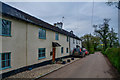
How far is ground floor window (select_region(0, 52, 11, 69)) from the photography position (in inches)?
285

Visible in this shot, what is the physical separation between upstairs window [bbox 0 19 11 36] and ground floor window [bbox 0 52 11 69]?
1610 mm

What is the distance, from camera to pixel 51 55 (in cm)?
1405

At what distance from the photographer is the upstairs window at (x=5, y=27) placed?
7.43 metres

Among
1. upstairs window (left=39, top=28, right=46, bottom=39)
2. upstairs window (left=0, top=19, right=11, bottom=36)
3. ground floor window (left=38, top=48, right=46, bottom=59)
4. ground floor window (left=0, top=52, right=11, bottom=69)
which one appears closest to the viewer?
ground floor window (left=0, top=52, right=11, bottom=69)

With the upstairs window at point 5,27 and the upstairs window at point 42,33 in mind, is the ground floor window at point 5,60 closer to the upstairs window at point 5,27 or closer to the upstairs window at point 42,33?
the upstairs window at point 5,27

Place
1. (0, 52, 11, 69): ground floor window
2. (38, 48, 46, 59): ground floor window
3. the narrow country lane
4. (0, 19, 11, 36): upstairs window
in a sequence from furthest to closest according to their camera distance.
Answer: (38, 48, 46, 59): ground floor window < the narrow country lane < (0, 19, 11, 36): upstairs window < (0, 52, 11, 69): ground floor window

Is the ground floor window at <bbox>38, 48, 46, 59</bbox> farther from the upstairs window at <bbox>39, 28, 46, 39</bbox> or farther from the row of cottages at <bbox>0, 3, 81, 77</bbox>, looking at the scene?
the upstairs window at <bbox>39, 28, 46, 39</bbox>

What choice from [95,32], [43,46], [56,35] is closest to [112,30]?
[95,32]

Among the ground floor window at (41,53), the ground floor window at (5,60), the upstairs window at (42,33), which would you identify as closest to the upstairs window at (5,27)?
the ground floor window at (5,60)

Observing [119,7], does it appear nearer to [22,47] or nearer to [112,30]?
[22,47]

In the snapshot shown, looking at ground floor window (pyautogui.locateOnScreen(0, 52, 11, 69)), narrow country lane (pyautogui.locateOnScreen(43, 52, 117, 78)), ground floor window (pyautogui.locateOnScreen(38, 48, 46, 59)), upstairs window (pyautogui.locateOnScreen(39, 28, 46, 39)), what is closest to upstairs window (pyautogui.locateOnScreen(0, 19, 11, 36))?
ground floor window (pyautogui.locateOnScreen(0, 52, 11, 69))

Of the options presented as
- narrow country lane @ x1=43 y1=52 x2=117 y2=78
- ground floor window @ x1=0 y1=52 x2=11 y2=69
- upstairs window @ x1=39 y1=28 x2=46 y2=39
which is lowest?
narrow country lane @ x1=43 y1=52 x2=117 y2=78

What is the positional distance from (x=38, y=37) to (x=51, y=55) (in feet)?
12.7

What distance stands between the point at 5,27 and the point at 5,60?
2.58m
